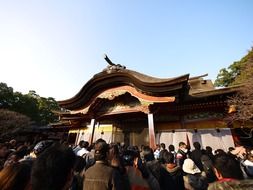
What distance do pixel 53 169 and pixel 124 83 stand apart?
784 centimetres

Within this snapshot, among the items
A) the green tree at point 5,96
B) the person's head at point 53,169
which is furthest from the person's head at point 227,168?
the green tree at point 5,96

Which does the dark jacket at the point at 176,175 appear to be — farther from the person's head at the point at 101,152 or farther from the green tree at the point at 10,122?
the green tree at the point at 10,122

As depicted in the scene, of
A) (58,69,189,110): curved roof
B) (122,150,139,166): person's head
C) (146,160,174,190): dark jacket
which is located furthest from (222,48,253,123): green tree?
(122,150,139,166): person's head

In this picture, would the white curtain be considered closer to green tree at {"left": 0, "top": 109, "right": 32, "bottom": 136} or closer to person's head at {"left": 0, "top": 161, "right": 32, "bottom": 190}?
person's head at {"left": 0, "top": 161, "right": 32, "bottom": 190}

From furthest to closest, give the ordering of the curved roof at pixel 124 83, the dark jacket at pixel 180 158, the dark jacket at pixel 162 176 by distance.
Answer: the curved roof at pixel 124 83, the dark jacket at pixel 180 158, the dark jacket at pixel 162 176

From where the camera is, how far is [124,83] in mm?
9141

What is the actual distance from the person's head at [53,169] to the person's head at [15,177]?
1.08 feet

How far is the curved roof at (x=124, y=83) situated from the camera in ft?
24.1

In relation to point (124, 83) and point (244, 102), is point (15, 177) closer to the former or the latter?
point (124, 83)

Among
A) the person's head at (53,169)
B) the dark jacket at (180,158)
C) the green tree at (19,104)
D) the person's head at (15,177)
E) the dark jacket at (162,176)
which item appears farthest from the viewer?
the green tree at (19,104)

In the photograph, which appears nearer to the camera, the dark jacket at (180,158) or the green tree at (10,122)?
the dark jacket at (180,158)

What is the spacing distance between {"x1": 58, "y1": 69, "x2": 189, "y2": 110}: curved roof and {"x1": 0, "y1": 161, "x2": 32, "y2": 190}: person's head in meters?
6.47

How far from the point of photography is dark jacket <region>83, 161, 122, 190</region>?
191cm

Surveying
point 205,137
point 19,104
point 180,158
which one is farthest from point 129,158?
point 19,104
